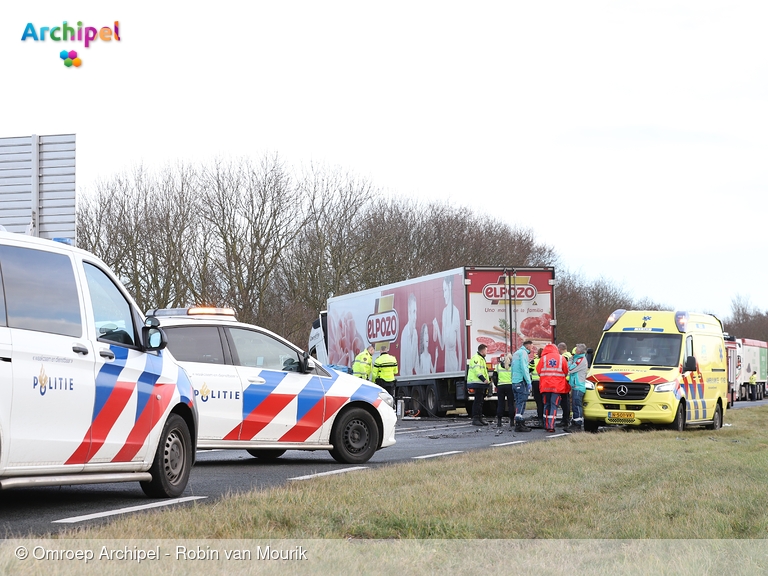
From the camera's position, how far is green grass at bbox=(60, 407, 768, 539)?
659 cm

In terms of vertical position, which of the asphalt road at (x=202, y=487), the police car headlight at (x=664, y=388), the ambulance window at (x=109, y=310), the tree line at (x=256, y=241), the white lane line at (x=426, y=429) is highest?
the tree line at (x=256, y=241)

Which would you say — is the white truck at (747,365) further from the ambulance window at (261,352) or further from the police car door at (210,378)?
the police car door at (210,378)

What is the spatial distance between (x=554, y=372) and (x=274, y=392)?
30.4 ft

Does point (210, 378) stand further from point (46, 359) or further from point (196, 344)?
point (46, 359)

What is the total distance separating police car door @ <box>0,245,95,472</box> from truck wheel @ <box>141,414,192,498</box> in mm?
1134

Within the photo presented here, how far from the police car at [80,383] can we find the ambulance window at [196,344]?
2.42m

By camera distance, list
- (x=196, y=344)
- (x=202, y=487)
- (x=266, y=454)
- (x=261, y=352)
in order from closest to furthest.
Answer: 1. (x=202, y=487)
2. (x=196, y=344)
3. (x=261, y=352)
4. (x=266, y=454)

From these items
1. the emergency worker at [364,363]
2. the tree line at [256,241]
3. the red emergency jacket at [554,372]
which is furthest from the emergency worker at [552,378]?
the tree line at [256,241]

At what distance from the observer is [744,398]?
196ft

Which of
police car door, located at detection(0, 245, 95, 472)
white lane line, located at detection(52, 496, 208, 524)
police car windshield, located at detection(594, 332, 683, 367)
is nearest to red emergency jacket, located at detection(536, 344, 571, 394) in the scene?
police car windshield, located at detection(594, 332, 683, 367)

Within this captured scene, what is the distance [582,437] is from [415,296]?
12.3 metres

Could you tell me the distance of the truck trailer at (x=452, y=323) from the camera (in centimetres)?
2605

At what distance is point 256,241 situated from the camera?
153 ft

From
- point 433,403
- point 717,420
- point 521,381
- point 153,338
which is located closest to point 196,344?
point 153,338
